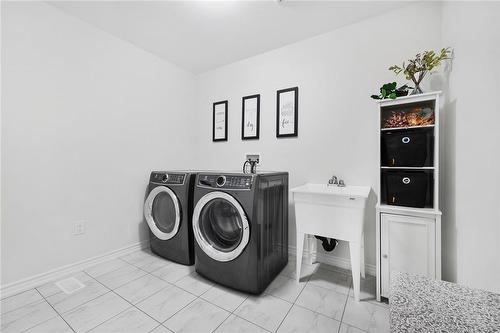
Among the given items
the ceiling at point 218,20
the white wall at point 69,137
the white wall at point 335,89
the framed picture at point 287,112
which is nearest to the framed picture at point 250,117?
the white wall at point 335,89

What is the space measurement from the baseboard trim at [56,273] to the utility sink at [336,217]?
187 centimetres

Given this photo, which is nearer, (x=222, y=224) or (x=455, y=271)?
(x=455, y=271)

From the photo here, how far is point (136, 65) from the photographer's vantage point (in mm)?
2365

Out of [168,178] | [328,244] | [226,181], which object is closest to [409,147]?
[328,244]

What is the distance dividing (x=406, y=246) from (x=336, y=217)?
468 mm

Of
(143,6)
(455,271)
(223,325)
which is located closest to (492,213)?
(455,271)

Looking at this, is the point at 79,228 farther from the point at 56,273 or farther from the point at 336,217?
the point at 336,217

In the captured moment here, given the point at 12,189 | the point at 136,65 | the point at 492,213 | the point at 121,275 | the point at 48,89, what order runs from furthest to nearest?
the point at 136,65 < the point at 121,275 < the point at 48,89 < the point at 12,189 < the point at 492,213

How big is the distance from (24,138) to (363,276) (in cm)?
301

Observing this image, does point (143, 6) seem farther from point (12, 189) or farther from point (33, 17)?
point (12, 189)

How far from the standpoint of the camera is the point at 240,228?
1.66 m

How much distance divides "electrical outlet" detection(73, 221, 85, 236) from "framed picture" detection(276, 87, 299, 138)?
84.2 inches

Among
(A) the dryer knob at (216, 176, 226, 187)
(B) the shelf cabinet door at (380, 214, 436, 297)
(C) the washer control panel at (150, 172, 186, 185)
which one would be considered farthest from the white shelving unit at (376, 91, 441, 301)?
(C) the washer control panel at (150, 172, 186, 185)

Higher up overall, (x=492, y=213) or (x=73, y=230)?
(x=492, y=213)
